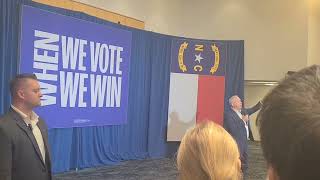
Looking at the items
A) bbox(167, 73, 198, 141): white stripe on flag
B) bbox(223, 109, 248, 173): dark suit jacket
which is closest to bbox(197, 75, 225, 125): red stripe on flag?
bbox(167, 73, 198, 141): white stripe on flag

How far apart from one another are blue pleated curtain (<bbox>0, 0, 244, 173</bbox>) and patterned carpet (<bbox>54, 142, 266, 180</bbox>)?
0.75 feet

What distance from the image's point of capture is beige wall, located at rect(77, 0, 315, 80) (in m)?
10.7

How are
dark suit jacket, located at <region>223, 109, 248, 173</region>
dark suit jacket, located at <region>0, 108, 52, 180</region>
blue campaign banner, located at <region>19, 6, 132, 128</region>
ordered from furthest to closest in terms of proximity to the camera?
blue campaign banner, located at <region>19, 6, 132, 128</region>, dark suit jacket, located at <region>223, 109, 248, 173</region>, dark suit jacket, located at <region>0, 108, 52, 180</region>

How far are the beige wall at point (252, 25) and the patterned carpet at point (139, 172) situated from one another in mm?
3247

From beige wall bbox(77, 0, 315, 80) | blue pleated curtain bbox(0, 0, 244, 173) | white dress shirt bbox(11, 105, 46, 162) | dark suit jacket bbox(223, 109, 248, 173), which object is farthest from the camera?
beige wall bbox(77, 0, 315, 80)

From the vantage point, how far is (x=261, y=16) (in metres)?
11.1

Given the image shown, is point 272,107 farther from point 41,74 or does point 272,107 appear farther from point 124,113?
point 124,113

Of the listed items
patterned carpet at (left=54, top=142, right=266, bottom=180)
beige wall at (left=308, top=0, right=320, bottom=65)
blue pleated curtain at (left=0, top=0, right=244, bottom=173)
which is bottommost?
patterned carpet at (left=54, top=142, right=266, bottom=180)

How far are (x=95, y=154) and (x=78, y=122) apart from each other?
876mm

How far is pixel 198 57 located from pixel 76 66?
2954 mm

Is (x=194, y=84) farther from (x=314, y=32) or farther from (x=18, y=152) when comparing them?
(x=18, y=152)

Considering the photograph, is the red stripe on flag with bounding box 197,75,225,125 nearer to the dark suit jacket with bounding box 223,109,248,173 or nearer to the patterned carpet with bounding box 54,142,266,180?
the patterned carpet with bounding box 54,142,266,180

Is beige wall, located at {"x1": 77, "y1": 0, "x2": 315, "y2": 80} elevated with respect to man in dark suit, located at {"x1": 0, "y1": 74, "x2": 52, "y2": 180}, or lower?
elevated

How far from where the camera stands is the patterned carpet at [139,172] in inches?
259
